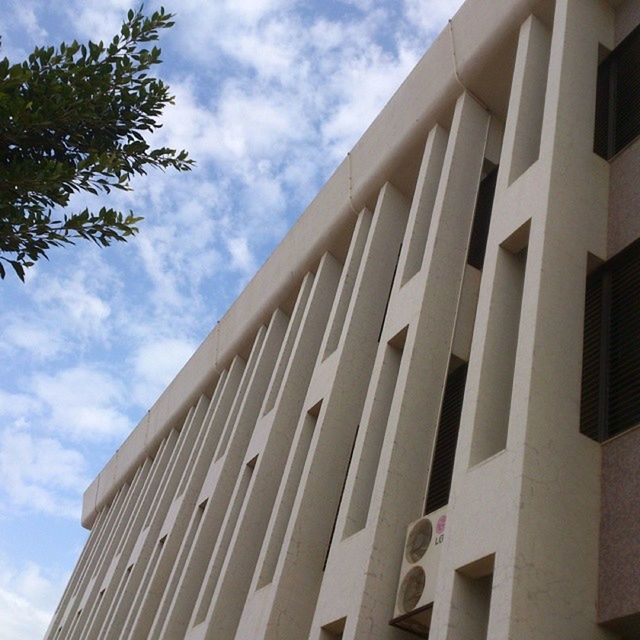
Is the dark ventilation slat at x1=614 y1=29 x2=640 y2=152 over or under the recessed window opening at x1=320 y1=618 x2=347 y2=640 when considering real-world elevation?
over

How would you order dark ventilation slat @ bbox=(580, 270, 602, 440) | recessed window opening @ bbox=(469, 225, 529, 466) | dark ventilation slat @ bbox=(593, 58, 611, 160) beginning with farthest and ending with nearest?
dark ventilation slat @ bbox=(593, 58, 611, 160)
recessed window opening @ bbox=(469, 225, 529, 466)
dark ventilation slat @ bbox=(580, 270, 602, 440)

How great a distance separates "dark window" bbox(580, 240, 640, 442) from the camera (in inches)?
356

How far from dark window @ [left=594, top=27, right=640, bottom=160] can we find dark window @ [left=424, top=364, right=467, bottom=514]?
3.50m

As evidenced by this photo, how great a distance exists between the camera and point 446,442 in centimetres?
1150

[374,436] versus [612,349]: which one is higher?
[374,436]

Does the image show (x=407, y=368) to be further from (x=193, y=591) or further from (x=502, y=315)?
(x=193, y=591)

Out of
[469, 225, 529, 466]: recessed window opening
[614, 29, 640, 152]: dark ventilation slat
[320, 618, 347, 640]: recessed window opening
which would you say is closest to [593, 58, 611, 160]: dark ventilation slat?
[614, 29, 640, 152]: dark ventilation slat

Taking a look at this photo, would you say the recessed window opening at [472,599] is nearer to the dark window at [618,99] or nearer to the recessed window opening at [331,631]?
the recessed window opening at [331,631]

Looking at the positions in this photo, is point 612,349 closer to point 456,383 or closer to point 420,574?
point 456,383

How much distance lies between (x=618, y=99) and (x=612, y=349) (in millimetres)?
3967

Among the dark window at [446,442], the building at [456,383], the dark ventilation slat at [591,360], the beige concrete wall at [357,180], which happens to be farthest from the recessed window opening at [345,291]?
the dark ventilation slat at [591,360]

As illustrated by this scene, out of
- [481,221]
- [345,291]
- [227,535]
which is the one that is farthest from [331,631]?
[345,291]

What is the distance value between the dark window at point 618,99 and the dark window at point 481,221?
2090 millimetres

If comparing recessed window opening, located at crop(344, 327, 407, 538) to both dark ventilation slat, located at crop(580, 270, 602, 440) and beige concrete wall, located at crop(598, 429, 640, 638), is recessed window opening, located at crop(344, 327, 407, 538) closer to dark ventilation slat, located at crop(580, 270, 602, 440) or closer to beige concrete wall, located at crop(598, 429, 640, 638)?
dark ventilation slat, located at crop(580, 270, 602, 440)
